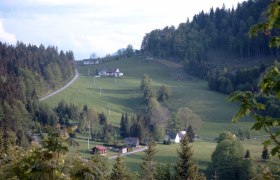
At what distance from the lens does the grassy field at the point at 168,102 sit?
6969 cm

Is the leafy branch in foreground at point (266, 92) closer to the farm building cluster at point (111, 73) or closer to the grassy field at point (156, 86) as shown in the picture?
the grassy field at point (156, 86)

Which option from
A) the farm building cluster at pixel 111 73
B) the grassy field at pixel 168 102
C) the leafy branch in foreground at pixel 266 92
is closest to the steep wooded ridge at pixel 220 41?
the grassy field at pixel 168 102

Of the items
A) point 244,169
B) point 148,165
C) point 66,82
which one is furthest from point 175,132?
point 66,82

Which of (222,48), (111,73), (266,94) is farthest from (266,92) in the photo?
(222,48)

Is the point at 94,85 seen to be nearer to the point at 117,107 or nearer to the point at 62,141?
the point at 117,107

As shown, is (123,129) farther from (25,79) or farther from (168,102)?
(25,79)

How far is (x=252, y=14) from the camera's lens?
182750 millimetres

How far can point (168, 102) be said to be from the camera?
Answer: 11125 centimetres

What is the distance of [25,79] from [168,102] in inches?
1686

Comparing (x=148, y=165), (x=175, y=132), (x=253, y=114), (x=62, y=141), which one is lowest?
(x=175, y=132)

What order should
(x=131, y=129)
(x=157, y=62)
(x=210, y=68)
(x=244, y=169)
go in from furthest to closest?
(x=157, y=62) < (x=210, y=68) < (x=131, y=129) < (x=244, y=169)

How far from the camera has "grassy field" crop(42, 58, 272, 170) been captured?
6969 cm

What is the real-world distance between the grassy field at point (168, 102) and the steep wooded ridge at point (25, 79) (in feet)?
22.4

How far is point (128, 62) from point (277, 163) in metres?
175
